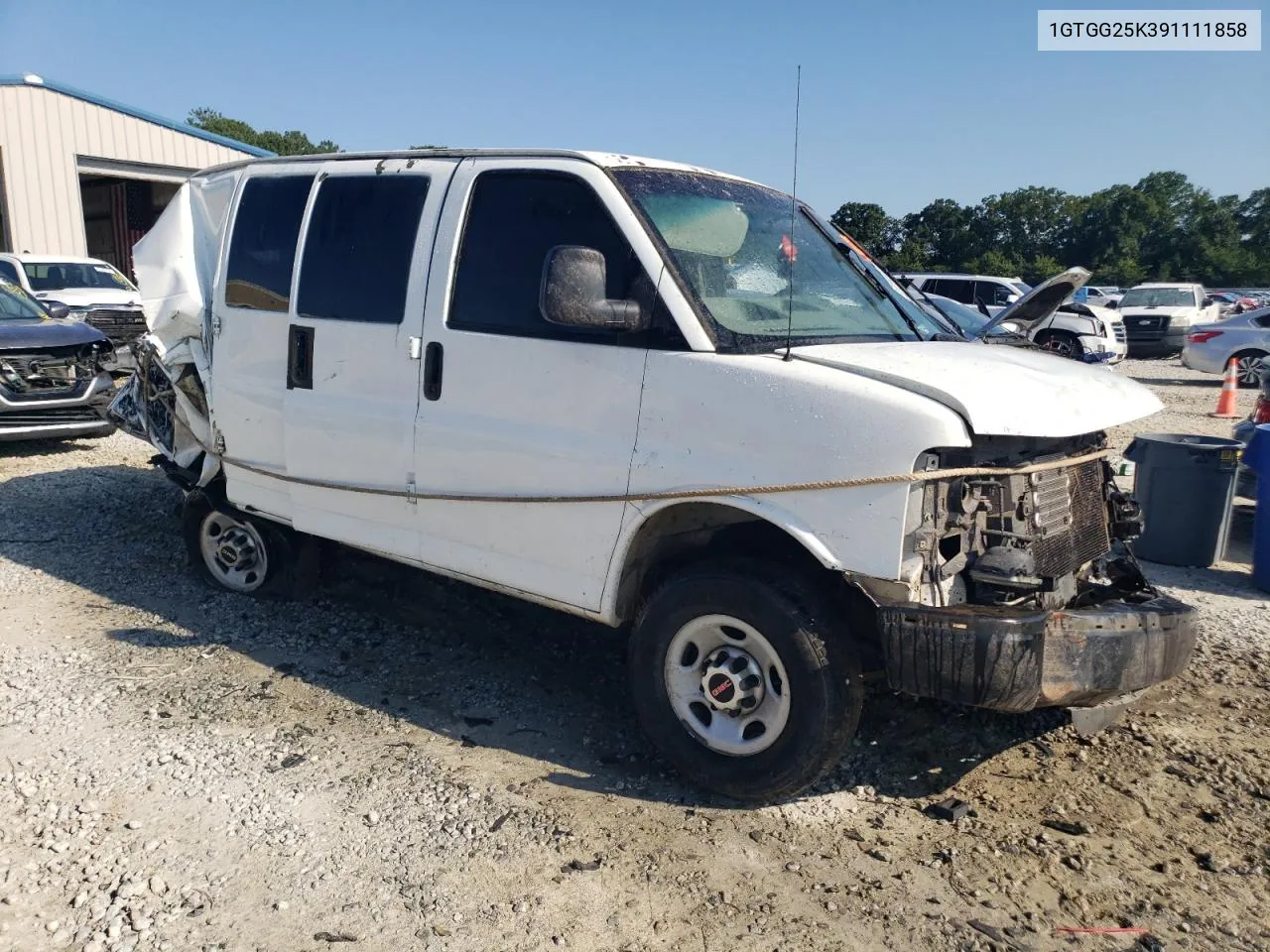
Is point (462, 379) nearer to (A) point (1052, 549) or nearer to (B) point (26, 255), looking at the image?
(A) point (1052, 549)

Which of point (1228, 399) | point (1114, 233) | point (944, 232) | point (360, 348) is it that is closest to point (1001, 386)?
point (360, 348)

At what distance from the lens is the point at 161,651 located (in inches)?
194

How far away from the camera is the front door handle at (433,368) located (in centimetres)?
414

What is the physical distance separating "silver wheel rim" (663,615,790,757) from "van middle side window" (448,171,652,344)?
1154 mm

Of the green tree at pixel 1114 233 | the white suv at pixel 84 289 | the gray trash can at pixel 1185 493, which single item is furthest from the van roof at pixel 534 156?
the green tree at pixel 1114 233

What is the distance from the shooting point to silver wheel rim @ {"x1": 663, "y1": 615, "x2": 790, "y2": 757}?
11.3 ft

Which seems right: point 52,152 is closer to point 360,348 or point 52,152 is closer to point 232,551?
point 232,551

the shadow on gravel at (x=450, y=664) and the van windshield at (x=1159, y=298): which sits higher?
the van windshield at (x=1159, y=298)

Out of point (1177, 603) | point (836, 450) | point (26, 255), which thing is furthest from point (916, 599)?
point (26, 255)

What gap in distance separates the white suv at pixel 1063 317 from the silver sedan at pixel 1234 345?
1.27 meters

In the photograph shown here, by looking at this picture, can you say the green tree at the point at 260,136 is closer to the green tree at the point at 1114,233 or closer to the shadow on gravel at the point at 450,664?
the green tree at the point at 1114,233

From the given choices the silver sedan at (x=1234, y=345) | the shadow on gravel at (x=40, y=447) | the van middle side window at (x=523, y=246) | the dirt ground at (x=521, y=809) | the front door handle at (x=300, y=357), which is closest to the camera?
the dirt ground at (x=521, y=809)

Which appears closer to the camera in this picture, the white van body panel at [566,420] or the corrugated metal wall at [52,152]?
the white van body panel at [566,420]

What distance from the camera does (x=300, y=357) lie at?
4.73m
